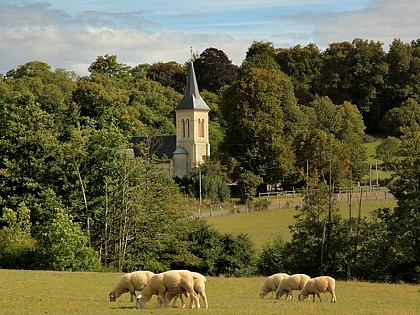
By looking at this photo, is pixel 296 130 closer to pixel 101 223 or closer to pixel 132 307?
pixel 101 223

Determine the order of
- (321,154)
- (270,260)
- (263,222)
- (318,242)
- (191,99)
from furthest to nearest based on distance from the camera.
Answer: (191,99) < (321,154) < (263,222) < (270,260) < (318,242)

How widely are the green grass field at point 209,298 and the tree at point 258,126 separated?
46217 mm

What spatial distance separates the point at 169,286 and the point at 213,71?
105 metres

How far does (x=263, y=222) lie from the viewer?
221ft

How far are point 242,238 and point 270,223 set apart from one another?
50.6 ft

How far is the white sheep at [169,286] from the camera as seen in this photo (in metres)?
25.7

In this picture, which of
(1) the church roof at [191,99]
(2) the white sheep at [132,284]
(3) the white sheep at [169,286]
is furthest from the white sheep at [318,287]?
(1) the church roof at [191,99]

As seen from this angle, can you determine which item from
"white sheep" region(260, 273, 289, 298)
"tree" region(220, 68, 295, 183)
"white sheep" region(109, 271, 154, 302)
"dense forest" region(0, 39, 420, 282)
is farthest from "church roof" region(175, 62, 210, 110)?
"white sheep" region(109, 271, 154, 302)

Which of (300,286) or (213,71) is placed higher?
(213,71)

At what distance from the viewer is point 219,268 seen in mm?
50750

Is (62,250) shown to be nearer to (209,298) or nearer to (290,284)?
(209,298)

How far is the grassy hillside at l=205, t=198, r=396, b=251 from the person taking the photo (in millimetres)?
60188

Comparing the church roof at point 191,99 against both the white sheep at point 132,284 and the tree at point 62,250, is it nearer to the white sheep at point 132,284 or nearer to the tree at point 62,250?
the tree at point 62,250

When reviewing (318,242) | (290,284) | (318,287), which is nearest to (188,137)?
(318,242)
